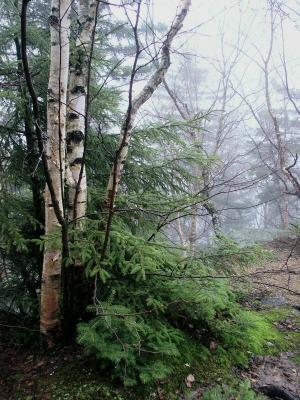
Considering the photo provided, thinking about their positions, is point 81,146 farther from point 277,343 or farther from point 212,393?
point 277,343

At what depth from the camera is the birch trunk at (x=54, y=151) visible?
310cm

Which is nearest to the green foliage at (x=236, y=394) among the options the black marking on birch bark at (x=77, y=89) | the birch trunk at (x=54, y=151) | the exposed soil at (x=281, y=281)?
the exposed soil at (x=281, y=281)

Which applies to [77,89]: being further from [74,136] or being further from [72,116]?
[74,136]

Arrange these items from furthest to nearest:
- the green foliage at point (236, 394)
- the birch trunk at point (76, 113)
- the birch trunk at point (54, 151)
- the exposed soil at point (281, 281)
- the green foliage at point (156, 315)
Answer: the exposed soil at point (281, 281) < the birch trunk at point (76, 113) < the birch trunk at point (54, 151) < the green foliage at point (156, 315) < the green foliage at point (236, 394)

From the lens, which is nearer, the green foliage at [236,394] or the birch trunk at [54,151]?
the green foliage at [236,394]

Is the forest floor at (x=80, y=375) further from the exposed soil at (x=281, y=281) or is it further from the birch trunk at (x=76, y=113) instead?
the birch trunk at (x=76, y=113)

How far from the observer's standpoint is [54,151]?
317 cm

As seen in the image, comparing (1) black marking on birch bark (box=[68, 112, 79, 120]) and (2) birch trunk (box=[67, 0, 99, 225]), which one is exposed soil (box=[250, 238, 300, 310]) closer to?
(2) birch trunk (box=[67, 0, 99, 225])

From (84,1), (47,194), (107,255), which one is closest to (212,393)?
(107,255)

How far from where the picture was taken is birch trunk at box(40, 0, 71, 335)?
310 cm

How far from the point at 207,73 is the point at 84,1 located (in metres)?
17.3

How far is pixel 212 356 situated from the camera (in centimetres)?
376

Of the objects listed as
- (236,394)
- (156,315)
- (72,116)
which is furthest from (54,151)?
(236,394)

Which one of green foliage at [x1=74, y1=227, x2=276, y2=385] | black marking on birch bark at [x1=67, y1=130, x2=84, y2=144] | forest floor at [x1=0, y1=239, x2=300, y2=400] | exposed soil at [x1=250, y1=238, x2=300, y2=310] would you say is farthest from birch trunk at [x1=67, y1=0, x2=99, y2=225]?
exposed soil at [x1=250, y1=238, x2=300, y2=310]
